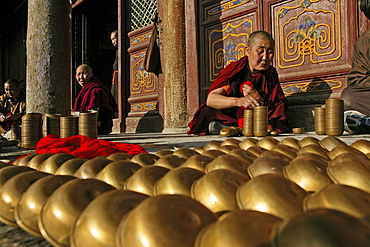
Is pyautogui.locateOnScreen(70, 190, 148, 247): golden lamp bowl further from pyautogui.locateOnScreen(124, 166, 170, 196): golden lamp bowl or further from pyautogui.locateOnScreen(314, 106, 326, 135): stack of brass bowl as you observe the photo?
pyautogui.locateOnScreen(314, 106, 326, 135): stack of brass bowl

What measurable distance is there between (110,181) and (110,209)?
0.23m

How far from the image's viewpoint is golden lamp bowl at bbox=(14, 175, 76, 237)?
1.58ft

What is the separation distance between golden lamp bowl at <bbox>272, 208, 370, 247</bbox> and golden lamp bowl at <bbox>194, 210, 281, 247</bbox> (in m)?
0.02

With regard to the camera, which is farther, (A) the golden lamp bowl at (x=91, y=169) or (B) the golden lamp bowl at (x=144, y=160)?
(B) the golden lamp bowl at (x=144, y=160)

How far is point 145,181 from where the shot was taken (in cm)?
54

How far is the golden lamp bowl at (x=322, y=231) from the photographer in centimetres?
23

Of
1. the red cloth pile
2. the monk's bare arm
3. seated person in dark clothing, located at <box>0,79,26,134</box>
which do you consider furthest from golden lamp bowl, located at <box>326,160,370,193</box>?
seated person in dark clothing, located at <box>0,79,26,134</box>

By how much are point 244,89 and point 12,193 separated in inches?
108

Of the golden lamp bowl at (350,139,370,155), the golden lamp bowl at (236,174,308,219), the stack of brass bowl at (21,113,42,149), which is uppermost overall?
the stack of brass bowl at (21,113,42,149)

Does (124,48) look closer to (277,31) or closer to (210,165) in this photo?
(277,31)

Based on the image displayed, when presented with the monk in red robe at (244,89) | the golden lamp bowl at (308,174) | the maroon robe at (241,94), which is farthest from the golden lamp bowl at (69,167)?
the maroon robe at (241,94)

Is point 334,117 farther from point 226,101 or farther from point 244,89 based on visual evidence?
point 226,101

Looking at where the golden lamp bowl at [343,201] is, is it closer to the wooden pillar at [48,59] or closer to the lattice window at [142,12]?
the wooden pillar at [48,59]

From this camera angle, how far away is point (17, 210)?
20.0 inches
